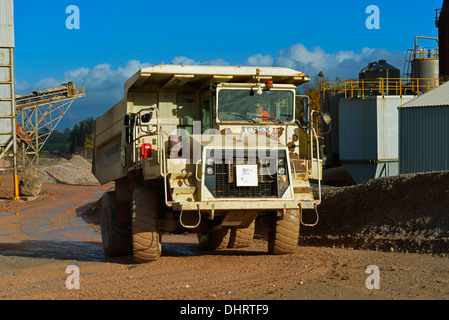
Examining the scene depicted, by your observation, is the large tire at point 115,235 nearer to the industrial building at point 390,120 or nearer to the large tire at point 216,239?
the large tire at point 216,239

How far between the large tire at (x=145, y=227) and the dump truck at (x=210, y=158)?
2 cm

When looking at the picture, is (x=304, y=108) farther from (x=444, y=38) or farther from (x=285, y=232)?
(x=444, y=38)

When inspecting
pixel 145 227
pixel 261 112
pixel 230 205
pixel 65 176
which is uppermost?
pixel 261 112

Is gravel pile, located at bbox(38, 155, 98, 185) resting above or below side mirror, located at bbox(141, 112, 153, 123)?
below

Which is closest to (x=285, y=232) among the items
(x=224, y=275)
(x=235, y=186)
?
(x=235, y=186)

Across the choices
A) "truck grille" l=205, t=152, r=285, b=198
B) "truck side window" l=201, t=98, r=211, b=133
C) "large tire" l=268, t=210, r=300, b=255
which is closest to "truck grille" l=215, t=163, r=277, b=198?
"truck grille" l=205, t=152, r=285, b=198

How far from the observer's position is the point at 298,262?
11.6 metres

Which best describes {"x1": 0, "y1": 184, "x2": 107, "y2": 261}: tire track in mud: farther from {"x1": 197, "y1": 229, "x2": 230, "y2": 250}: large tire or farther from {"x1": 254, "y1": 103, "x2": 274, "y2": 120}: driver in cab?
{"x1": 254, "y1": 103, "x2": 274, "y2": 120}: driver in cab

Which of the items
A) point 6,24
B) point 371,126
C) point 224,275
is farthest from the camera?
point 371,126

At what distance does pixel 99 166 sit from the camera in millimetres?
17703

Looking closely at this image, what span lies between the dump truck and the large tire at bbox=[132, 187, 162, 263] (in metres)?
0.02

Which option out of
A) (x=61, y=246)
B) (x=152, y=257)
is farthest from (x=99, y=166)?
(x=152, y=257)

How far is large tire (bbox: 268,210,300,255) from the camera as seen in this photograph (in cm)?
1240

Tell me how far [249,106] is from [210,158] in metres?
1.87
